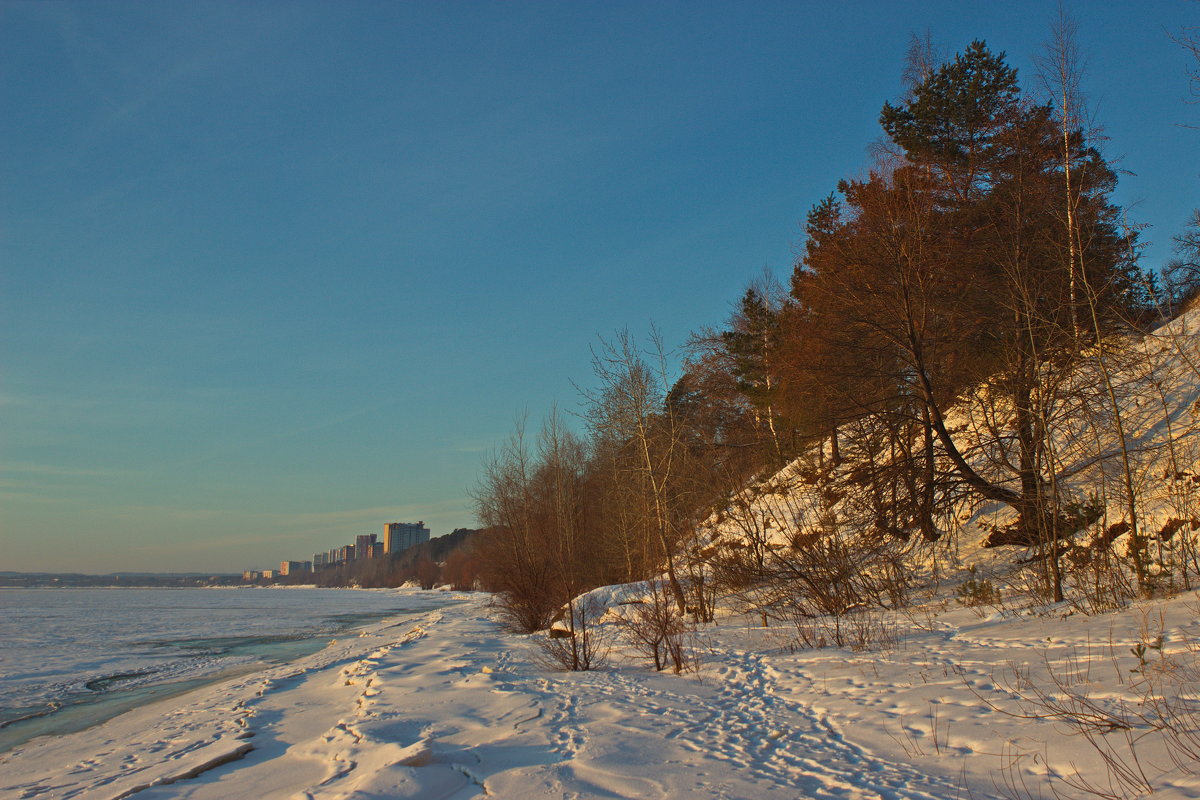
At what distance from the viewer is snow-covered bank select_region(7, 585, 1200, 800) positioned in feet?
15.5

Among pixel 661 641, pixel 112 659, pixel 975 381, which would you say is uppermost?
pixel 975 381

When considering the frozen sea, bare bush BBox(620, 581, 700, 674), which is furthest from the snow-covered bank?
the frozen sea

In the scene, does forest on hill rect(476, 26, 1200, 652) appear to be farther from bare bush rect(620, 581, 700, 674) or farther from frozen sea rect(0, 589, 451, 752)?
frozen sea rect(0, 589, 451, 752)

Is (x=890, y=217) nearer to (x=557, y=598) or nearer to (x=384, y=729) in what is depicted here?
(x=384, y=729)

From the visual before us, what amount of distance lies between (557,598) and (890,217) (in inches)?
553

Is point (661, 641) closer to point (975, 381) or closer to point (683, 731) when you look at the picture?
point (683, 731)

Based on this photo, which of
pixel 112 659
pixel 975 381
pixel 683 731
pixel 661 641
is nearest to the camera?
pixel 683 731

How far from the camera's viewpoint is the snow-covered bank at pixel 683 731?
4738mm

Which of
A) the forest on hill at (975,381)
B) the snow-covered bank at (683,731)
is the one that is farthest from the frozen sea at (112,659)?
the forest on hill at (975,381)

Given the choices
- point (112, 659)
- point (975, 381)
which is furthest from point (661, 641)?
point (112, 659)

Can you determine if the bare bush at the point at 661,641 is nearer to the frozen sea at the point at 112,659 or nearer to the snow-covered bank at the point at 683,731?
the snow-covered bank at the point at 683,731

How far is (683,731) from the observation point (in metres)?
6.19

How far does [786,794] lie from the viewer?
442cm

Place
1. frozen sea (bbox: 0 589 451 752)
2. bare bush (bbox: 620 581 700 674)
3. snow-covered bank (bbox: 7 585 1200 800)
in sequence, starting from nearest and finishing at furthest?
1. snow-covered bank (bbox: 7 585 1200 800)
2. bare bush (bbox: 620 581 700 674)
3. frozen sea (bbox: 0 589 451 752)
